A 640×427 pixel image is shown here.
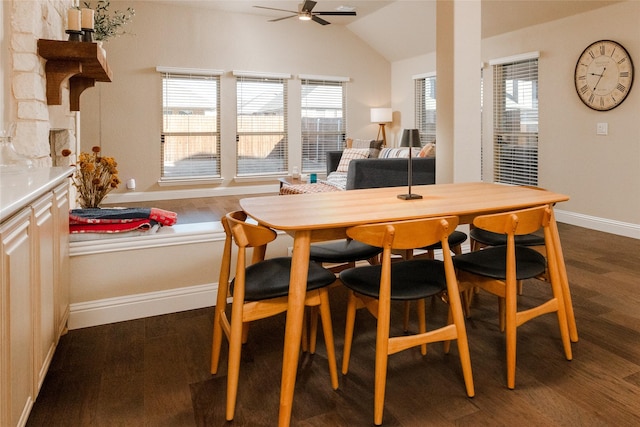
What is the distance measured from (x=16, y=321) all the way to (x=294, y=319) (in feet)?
2.86

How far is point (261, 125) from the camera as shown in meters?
8.00

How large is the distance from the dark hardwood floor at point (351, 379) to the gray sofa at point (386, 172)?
186 cm

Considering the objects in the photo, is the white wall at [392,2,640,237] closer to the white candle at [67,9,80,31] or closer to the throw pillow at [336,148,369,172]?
the throw pillow at [336,148,369,172]

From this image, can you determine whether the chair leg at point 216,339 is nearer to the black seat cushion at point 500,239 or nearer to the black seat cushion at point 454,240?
the black seat cushion at point 454,240

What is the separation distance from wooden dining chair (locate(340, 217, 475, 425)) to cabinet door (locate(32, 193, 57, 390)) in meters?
1.13

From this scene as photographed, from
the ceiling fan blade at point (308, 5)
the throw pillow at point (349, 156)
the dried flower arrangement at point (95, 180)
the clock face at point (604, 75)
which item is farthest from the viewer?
the throw pillow at point (349, 156)

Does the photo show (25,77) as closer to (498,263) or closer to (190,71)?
(498,263)

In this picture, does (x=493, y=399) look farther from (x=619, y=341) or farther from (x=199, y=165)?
(x=199, y=165)

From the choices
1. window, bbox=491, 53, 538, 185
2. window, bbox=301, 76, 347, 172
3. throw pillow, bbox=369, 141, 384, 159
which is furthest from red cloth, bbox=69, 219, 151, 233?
window, bbox=301, 76, 347, 172

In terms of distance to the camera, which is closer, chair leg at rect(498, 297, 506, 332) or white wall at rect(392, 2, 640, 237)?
chair leg at rect(498, 297, 506, 332)

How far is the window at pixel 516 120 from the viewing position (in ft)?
19.4

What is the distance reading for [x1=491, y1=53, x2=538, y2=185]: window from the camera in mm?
5898

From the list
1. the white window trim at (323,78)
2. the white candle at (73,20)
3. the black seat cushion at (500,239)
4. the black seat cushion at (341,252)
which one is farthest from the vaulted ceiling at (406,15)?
the white candle at (73,20)

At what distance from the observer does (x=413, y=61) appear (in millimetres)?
8234
